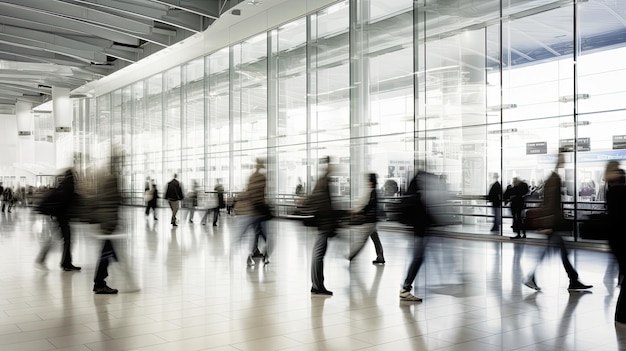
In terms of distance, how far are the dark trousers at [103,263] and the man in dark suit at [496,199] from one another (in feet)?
35.4

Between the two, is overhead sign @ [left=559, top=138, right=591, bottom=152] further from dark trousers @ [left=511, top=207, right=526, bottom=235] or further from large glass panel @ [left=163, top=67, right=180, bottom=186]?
large glass panel @ [left=163, top=67, right=180, bottom=186]

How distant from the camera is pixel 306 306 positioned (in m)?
7.02

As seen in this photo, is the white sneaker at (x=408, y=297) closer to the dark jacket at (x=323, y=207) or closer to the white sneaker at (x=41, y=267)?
the dark jacket at (x=323, y=207)

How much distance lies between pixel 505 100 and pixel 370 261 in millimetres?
6994

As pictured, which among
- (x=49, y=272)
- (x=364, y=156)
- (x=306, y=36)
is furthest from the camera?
(x=306, y=36)

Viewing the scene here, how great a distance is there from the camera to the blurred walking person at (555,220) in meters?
8.00

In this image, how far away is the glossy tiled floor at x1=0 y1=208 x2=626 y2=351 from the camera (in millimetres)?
5406

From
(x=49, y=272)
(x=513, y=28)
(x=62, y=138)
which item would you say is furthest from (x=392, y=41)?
(x=62, y=138)

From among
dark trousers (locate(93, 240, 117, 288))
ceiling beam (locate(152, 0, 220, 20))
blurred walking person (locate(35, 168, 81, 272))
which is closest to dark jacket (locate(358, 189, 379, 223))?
dark trousers (locate(93, 240, 117, 288))

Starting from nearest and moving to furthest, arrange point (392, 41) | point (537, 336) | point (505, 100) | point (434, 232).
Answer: point (537, 336)
point (434, 232)
point (392, 41)
point (505, 100)

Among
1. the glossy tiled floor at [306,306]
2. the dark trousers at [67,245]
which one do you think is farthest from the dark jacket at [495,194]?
the dark trousers at [67,245]

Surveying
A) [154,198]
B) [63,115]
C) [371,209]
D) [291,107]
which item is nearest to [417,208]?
[371,209]

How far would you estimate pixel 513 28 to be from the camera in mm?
16078

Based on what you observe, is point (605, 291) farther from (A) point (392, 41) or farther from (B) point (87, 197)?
(B) point (87, 197)
